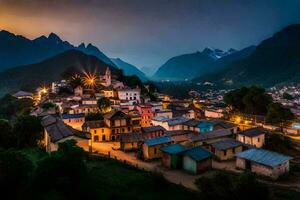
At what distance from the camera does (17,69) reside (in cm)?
17138

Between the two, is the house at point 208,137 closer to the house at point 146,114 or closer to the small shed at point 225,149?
the small shed at point 225,149

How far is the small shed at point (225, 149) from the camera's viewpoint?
35625mm

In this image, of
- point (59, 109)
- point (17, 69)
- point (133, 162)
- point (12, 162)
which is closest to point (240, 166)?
point (133, 162)

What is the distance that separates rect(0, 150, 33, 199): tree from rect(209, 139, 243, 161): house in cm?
2210

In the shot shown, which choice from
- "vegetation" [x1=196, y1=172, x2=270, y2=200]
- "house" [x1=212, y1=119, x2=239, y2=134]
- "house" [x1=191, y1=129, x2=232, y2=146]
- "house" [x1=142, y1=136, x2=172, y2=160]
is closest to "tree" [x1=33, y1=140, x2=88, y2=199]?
"vegetation" [x1=196, y1=172, x2=270, y2=200]

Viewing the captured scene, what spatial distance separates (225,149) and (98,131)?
19641mm

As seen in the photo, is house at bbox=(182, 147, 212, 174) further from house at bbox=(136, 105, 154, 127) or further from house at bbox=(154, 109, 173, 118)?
house at bbox=(154, 109, 173, 118)

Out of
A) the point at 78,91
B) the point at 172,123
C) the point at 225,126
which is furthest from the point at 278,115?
the point at 78,91

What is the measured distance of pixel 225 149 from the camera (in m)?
35.6

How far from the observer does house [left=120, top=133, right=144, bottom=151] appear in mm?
40091

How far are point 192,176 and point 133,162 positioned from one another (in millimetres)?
7812

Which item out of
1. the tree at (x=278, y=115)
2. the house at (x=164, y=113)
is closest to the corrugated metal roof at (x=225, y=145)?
the tree at (x=278, y=115)

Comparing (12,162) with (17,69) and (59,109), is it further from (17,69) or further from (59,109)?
(17,69)

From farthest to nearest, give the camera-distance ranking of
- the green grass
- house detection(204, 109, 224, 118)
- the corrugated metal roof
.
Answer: house detection(204, 109, 224, 118)
the corrugated metal roof
the green grass
